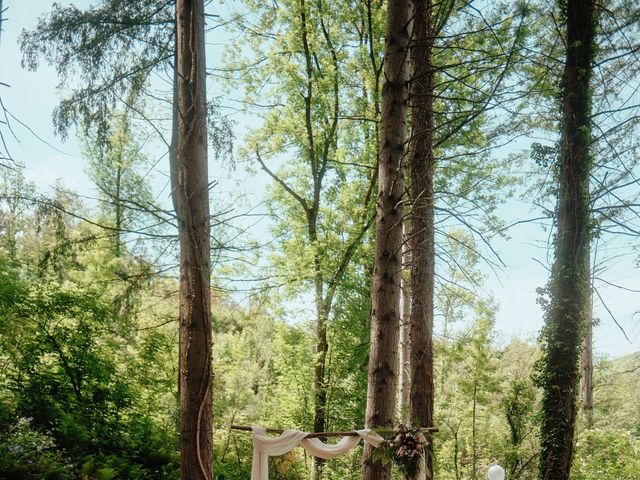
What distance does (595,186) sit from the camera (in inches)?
281

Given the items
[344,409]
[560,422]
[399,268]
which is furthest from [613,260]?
[399,268]

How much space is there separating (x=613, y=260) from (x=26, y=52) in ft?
28.5

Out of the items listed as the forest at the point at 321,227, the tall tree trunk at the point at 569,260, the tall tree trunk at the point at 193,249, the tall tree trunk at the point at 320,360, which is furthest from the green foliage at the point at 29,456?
the tall tree trunk at the point at 569,260

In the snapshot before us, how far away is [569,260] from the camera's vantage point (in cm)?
673

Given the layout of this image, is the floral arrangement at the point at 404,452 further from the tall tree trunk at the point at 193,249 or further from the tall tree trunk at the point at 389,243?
the tall tree trunk at the point at 193,249

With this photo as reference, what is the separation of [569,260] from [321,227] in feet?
17.5

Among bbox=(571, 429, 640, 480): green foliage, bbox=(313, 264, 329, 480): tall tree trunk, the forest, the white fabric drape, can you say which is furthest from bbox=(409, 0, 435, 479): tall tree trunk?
bbox=(571, 429, 640, 480): green foliage

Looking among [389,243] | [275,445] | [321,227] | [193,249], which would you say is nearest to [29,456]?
[275,445]

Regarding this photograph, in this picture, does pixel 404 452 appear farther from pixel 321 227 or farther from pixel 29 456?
pixel 321 227

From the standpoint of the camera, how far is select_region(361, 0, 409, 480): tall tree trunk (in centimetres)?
368

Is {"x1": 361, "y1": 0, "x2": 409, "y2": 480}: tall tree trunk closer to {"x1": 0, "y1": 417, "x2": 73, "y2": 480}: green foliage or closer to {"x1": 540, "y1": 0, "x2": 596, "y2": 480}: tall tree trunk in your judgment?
{"x1": 0, "y1": 417, "x2": 73, "y2": 480}: green foliage

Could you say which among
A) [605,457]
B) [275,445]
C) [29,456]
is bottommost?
[605,457]

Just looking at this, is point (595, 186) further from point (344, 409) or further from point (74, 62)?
point (74, 62)

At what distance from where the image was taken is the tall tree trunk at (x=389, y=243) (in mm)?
3684
